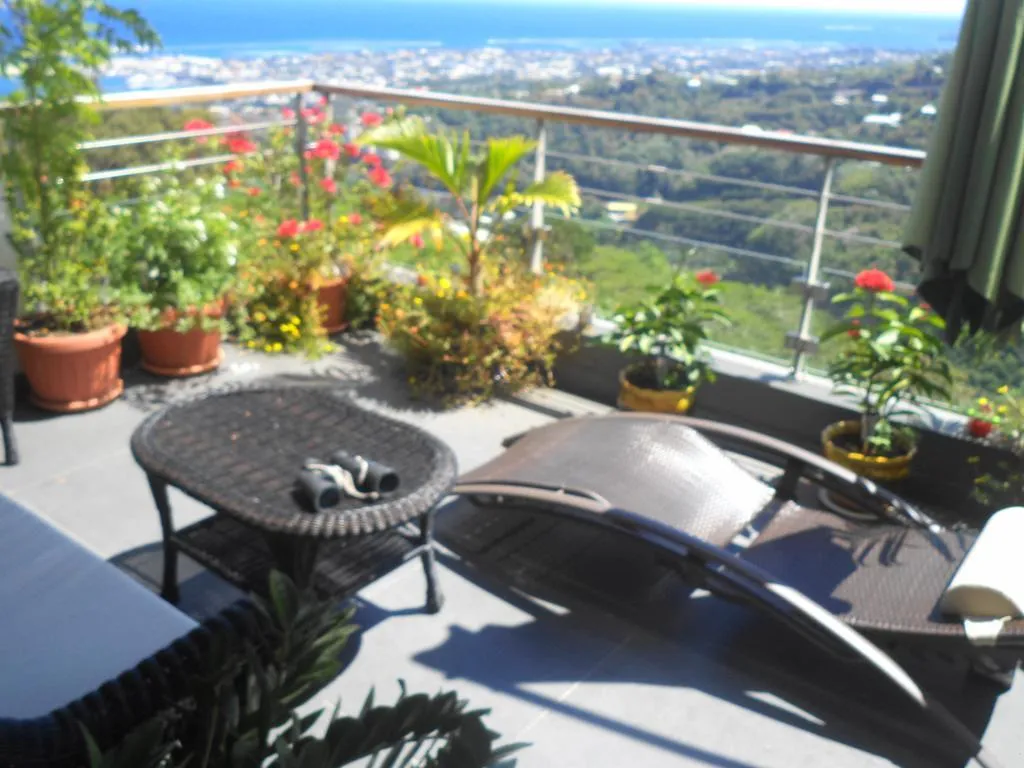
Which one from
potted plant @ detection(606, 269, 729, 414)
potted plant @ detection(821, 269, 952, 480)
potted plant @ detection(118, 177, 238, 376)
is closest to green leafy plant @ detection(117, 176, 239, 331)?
potted plant @ detection(118, 177, 238, 376)

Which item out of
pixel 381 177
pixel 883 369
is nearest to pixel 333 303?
pixel 381 177

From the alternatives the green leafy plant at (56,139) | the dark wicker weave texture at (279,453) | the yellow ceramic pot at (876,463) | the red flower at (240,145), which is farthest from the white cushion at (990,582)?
the red flower at (240,145)

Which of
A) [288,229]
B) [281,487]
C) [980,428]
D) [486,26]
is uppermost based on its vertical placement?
[486,26]

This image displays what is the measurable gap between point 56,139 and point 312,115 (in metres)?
1.74

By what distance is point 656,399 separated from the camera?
4.02 meters

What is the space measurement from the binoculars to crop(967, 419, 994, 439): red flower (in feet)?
7.61

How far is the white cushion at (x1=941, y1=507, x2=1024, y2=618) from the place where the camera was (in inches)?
93.7

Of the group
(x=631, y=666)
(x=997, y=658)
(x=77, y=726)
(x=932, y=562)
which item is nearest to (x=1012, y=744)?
(x=997, y=658)

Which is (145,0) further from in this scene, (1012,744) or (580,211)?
(1012,744)

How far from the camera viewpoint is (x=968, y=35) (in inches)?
111

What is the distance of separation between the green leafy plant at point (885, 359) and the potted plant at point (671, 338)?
0.55 m

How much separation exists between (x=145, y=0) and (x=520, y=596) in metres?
3.27

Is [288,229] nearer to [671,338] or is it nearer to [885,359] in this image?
[671,338]

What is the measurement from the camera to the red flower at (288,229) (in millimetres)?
4906
